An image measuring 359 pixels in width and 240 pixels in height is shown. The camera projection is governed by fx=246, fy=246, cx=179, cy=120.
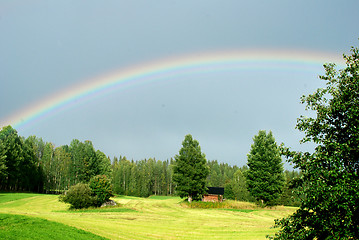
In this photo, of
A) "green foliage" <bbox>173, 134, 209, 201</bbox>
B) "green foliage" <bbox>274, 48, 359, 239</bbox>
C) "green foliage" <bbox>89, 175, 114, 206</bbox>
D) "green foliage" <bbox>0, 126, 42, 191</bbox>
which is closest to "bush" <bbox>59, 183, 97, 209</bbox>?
"green foliage" <bbox>89, 175, 114, 206</bbox>

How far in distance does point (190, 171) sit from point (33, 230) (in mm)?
46968

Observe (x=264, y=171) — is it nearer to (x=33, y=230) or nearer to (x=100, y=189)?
(x=100, y=189)

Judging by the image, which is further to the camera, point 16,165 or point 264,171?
point 16,165

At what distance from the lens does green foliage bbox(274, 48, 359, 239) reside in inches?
367

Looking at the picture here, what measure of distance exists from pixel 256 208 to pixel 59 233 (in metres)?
45.6

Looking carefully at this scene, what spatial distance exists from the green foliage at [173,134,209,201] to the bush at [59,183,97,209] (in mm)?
22399

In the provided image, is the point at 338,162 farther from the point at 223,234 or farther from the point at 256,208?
the point at 256,208

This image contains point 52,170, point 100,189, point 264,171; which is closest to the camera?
point 100,189

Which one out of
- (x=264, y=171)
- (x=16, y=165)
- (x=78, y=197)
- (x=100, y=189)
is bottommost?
(x=78, y=197)

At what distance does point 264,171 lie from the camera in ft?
182

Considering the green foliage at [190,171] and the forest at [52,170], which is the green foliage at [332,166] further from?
the forest at [52,170]

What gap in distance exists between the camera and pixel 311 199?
10.0m

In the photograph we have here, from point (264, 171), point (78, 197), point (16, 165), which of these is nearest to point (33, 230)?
point (78, 197)

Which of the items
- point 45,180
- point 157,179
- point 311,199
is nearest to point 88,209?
point 311,199
